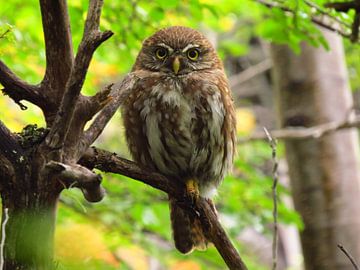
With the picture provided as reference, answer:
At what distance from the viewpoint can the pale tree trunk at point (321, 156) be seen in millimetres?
3467

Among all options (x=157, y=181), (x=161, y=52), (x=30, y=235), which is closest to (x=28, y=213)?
(x=30, y=235)

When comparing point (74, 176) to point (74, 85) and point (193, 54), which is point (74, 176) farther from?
point (193, 54)

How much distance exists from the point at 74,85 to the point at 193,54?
1.58 m

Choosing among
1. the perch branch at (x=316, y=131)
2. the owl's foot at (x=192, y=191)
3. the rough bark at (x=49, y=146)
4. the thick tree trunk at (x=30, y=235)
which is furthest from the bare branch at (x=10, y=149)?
the perch branch at (x=316, y=131)

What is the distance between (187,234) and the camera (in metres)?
2.80

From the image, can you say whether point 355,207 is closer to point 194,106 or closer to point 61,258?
point 194,106

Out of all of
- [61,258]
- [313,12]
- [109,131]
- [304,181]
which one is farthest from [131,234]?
[109,131]

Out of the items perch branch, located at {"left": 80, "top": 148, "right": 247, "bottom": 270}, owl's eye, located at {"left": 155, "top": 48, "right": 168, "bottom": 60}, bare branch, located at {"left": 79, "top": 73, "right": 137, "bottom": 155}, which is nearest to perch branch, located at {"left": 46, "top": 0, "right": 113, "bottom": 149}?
bare branch, located at {"left": 79, "top": 73, "right": 137, "bottom": 155}

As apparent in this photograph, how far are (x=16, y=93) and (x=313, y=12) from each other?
1581 mm

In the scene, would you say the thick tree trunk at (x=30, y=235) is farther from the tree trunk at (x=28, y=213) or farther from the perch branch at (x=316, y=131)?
the perch branch at (x=316, y=131)

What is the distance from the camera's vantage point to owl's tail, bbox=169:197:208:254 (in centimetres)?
277

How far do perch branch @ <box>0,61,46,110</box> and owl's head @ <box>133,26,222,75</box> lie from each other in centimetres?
127

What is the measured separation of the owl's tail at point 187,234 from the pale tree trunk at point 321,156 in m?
1.00

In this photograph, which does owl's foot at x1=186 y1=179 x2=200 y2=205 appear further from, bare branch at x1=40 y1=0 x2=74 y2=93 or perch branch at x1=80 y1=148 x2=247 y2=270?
A: bare branch at x1=40 y1=0 x2=74 y2=93
